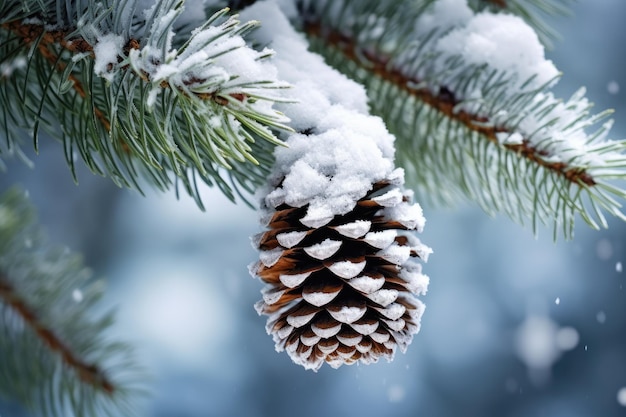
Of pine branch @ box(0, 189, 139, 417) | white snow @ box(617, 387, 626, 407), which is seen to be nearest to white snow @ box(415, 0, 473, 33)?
pine branch @ box(0, 189, 139, 417)

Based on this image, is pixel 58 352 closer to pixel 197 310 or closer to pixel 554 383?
pixel 197 310

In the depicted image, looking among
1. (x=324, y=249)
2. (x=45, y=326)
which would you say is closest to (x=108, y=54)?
(x=324, y=249)

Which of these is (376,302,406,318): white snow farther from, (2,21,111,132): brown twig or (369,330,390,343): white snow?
(2,21,111,132): brown twig

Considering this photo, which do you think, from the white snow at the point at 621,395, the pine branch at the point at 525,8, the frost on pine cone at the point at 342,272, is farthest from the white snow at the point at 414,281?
the white snow at the point at 621,395

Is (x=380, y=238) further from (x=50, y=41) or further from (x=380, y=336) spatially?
(x=50, y=41)

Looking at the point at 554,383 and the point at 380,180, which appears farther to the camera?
the point at 554,383

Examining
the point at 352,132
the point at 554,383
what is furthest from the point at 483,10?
the point at 554,383

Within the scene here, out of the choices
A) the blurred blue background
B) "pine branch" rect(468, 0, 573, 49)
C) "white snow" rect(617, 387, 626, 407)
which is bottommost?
"white snow" rect(617, 387, 626, 407)
